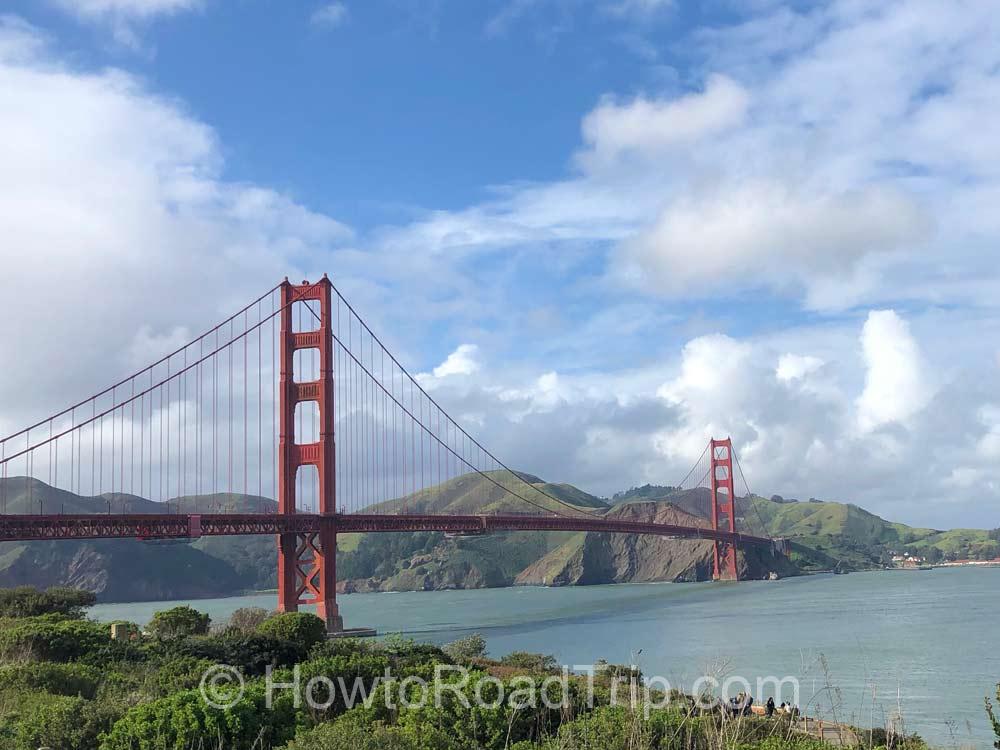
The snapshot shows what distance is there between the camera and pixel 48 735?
12.2m

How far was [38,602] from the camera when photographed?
35406mm

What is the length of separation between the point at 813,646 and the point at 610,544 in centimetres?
11576

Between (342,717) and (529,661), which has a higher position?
(342,717)

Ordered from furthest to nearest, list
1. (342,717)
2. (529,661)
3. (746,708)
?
(529,661), (746,708), (342,717)

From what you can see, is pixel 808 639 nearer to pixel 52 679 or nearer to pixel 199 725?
pixel 52 679

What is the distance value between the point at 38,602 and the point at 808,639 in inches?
1276

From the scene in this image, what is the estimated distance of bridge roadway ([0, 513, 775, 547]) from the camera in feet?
130

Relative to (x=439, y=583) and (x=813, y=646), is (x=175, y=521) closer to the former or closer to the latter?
(x=813, y=646)

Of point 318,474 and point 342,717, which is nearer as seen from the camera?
point 342,717

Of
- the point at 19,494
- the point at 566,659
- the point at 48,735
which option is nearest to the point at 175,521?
the point at 566,659

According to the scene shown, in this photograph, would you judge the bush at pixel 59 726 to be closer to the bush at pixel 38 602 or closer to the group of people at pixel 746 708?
the group of people at pixel 746 708

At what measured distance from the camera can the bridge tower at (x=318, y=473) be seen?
160 feet

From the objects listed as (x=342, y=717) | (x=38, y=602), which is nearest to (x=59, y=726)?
(x=342, y=717)

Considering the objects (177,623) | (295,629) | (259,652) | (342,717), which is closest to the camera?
(342,717)
